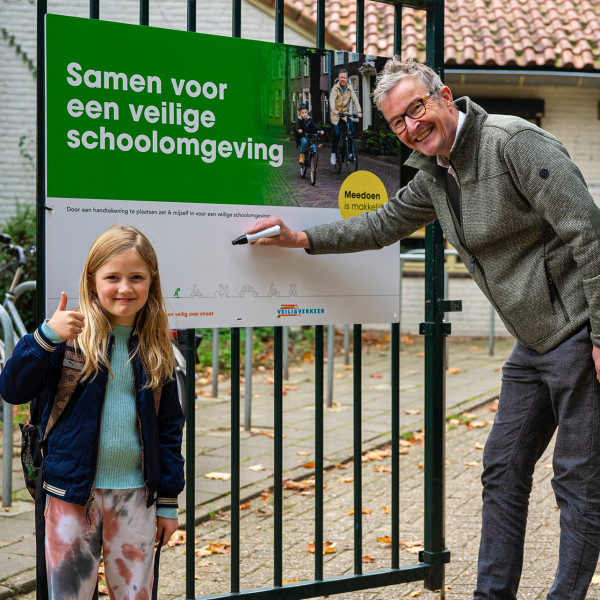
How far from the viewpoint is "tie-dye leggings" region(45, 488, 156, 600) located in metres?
2.55

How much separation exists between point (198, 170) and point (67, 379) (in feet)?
3.06

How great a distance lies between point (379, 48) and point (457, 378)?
5684mm

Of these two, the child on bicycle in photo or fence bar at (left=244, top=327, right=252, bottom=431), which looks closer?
the child on bicycle in photo

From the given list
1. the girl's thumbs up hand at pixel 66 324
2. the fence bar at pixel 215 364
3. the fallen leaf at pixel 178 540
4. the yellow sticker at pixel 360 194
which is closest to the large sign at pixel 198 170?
the yellow sticker at pixel 360 194

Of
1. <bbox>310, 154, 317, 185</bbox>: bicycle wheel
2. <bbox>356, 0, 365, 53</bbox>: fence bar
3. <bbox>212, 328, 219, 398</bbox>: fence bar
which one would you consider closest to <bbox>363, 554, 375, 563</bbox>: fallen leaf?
<bbox>310, 154, 317, 185</bbox>: bicycle wheel

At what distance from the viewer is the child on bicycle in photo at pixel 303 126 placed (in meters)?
3.32

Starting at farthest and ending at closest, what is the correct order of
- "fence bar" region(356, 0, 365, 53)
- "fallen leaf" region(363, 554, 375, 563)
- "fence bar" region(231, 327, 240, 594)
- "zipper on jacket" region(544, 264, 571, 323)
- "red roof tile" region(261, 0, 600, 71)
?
"red roof tile" region(261, 0, 600, 71)
"fallen leaf" region(363, 554, 375, 563)
"fence bar" region(356, 0, 365, 53)
"fence bar" region(231, 327, 240, 594)
"zipper on jacket" region(544, 264, 571, 323)

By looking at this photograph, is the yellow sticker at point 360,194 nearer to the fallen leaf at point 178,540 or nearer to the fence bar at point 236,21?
the fence bar at point 236,21

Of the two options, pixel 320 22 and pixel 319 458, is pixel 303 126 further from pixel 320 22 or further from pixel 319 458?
pixel 319 458

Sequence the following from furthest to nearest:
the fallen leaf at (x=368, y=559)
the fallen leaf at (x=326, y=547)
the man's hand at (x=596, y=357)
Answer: the fallen leaf at (x=326, y=547) → the fallen leaf at (x=368, y=559) → the man's hand at (x=596, y=357)

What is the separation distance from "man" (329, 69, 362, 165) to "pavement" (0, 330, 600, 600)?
1870mm

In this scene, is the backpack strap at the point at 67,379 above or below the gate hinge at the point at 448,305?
below

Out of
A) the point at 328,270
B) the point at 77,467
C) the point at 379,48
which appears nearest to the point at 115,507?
the point at 77,467

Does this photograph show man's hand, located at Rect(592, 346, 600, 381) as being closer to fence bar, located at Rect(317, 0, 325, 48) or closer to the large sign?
the large sign
